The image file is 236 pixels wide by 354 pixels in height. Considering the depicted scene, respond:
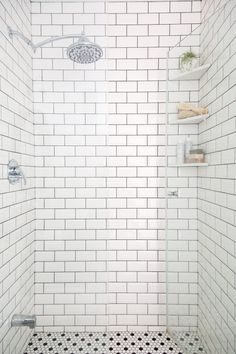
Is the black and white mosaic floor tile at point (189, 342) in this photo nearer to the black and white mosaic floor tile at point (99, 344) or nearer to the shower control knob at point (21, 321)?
the black and white mosaic floor tile at point (99, 344)

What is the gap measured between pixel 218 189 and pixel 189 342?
107 cm

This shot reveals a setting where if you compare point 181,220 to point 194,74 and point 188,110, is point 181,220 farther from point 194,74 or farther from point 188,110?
point 194,74

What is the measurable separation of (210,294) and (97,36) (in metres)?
1.80

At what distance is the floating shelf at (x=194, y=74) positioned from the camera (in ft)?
4.66

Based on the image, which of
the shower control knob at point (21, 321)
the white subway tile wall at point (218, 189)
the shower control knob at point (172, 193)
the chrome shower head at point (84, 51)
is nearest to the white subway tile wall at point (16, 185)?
the shower control knob at point (21, 321)

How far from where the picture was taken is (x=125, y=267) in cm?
163

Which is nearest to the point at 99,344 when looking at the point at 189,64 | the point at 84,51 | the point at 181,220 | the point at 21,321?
the point at 21,321

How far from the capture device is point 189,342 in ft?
5.00

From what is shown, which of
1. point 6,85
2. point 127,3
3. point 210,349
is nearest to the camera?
point 6,85

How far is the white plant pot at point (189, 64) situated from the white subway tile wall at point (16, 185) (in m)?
1.01

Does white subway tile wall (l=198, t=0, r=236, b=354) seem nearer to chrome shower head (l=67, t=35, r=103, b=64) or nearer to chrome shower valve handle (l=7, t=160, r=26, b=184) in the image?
chrome shower head (l=67, t=35, r=103, b=64)

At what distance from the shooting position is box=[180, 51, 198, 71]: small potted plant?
59.2 inches

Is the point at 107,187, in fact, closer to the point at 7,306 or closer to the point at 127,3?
the point at 7,306

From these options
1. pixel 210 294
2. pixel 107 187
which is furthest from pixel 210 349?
pixel 107 187
